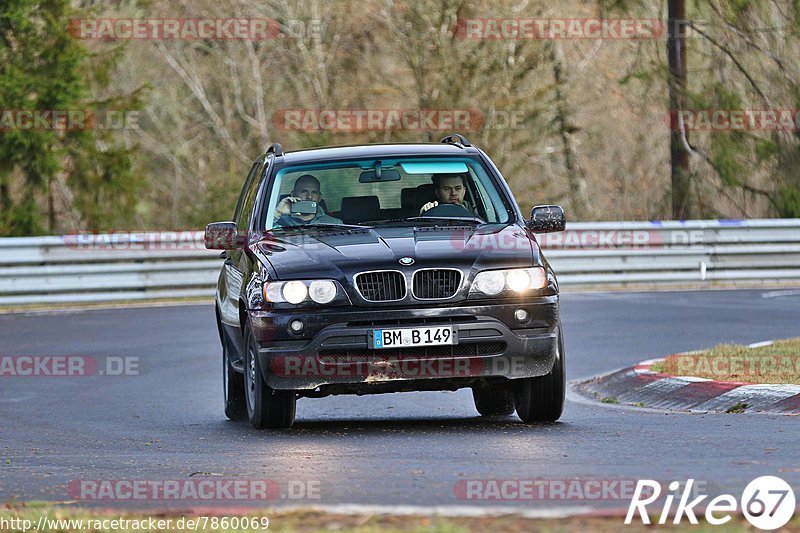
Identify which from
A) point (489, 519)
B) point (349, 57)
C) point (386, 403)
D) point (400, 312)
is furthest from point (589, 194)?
point (489, 519)

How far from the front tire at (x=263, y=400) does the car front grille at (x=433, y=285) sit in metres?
1.04

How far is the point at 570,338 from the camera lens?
17.7 m

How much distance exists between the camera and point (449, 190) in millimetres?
10789

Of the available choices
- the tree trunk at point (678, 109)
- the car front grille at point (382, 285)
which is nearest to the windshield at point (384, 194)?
the car front grille at point (382, 285)

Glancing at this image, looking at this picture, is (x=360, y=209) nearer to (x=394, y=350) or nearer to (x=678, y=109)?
(x=394, y=350)

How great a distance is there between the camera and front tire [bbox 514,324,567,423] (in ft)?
32.3

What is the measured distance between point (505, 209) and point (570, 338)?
7.23 metres

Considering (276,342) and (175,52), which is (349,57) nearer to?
(175,52)

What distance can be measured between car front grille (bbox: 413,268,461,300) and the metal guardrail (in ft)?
49.2

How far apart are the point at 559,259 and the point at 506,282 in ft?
51.0

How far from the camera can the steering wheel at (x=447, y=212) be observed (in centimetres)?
1055

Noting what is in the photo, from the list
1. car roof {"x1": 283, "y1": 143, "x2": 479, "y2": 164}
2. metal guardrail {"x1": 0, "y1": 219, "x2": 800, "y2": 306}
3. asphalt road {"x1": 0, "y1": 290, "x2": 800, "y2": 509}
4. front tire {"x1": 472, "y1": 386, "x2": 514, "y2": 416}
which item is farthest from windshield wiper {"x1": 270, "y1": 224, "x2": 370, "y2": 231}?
metal guardrail {"x1": 0, "y1": 219, "x2": 800, "y2": 306}

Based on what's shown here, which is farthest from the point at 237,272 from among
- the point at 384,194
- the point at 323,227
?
the point at 384,194

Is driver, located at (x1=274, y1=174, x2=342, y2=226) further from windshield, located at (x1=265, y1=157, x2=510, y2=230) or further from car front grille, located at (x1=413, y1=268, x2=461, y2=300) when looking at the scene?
car front grille, located at (x1=413, y1=268, x2=461, y2=300)
